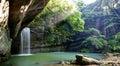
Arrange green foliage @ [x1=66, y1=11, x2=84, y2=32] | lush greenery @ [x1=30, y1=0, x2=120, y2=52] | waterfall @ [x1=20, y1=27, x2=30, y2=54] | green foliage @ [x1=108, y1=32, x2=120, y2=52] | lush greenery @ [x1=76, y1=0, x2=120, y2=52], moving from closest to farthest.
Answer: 1. waterfall @ [x1=20, y1=27, x2=30, y2=54]
2. green foliage @ [x1=108, y1=32, x2=120, y2=52]
3. lush greenery @ [x1=76, y1=0, x2=120, y2=52]
4. lush greenery @ [x1=30, y1=0, x2=120, y2=52]
5. green foliage @ [x1=66, y1=11, x2=84, y2=32]

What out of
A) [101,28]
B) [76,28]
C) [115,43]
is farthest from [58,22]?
[115,43]

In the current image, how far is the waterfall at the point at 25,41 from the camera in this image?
984 inches

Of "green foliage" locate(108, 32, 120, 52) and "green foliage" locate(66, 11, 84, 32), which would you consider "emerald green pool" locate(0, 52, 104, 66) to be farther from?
"green foliage" locate(66, 11, 84, 32)

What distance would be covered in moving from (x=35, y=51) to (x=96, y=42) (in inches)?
343

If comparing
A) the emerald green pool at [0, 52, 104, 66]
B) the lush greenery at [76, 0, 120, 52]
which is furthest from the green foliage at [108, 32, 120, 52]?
the emerald green pool at [0, 52, 104, 66]

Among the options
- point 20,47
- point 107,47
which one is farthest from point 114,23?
point 20,47

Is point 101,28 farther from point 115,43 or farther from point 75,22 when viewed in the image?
point 115,43

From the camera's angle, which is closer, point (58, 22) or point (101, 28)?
point (58, 22)

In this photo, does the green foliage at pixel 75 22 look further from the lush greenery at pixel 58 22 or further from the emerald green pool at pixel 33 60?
the emerald green pool at pixel 33 60

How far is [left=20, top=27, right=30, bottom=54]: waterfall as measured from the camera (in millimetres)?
24994

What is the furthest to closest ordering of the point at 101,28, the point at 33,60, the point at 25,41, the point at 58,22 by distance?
the point at 101,28 < the point at 58,22 < the point at 25,41 < the point at 33,60

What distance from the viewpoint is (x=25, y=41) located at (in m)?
25.7

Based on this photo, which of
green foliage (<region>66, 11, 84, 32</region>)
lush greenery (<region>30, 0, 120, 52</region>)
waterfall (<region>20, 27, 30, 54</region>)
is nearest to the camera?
waterfall (<region>20, 27, 30, 54</region>)

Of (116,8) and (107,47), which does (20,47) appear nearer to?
(107,47)
